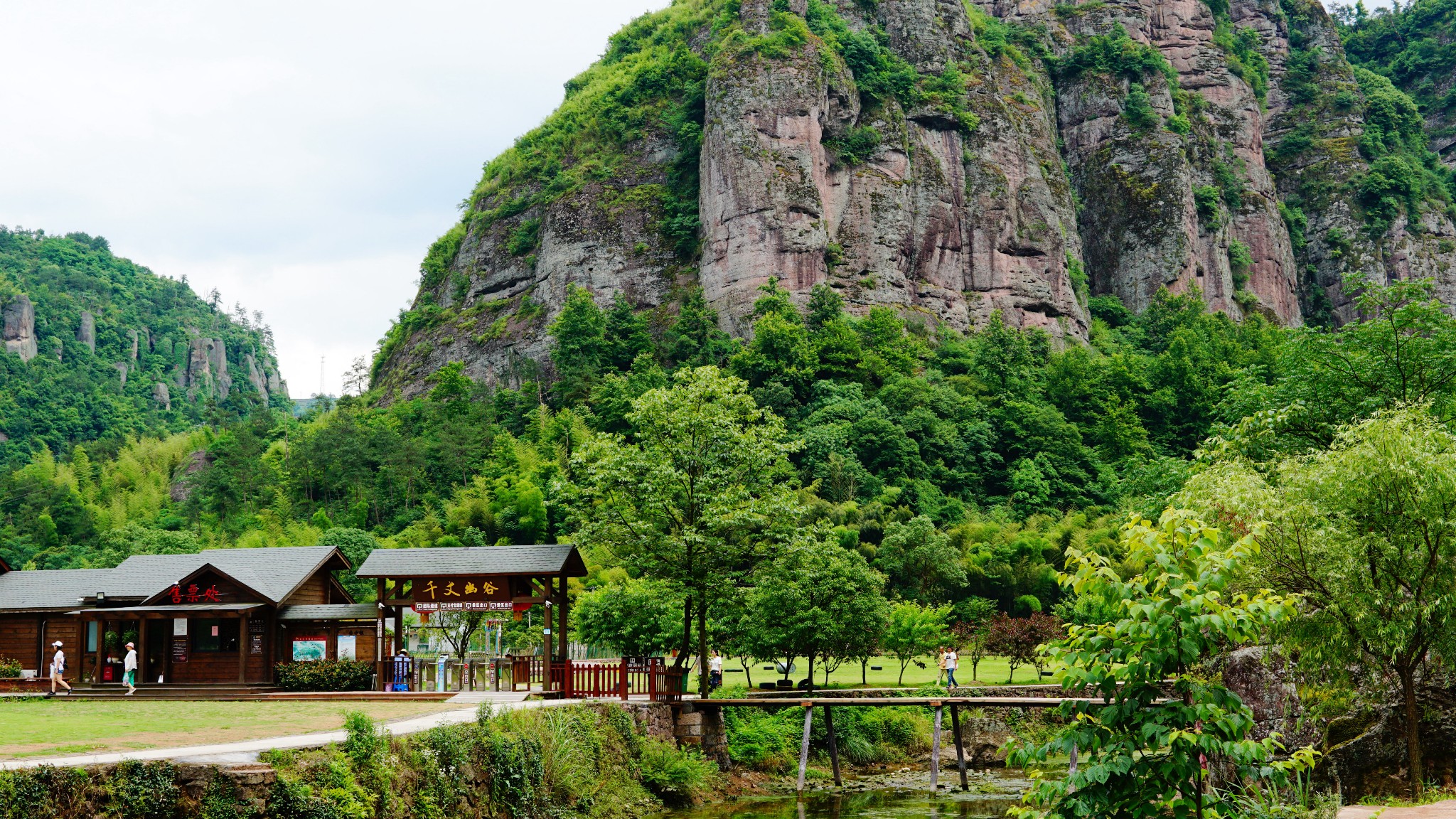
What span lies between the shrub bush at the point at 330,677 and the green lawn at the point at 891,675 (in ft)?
46.4

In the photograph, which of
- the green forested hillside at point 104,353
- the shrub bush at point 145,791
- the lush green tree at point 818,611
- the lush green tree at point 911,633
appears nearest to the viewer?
the shrub bush at point 145,791

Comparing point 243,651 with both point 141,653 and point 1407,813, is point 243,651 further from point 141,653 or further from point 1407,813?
point 1407,813

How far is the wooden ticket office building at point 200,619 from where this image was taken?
101 feet

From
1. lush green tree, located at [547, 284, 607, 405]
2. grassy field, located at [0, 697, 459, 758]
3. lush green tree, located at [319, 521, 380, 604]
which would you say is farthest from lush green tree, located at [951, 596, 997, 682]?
lush green tree, located at [547, 284, 607, 405]

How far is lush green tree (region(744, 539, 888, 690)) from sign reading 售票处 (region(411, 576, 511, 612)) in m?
8.35

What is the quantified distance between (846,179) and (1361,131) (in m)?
53.3

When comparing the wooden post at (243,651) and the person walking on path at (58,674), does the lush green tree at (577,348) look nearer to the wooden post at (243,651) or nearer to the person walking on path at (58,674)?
the wooden post at (243,651)

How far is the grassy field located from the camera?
17172 mm

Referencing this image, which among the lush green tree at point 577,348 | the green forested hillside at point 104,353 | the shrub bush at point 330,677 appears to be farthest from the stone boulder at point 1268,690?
the green forested hillside at point 104,353

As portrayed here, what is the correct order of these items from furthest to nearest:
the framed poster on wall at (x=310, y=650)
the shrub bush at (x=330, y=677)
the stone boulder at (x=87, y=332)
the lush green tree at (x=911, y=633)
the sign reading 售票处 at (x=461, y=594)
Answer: the stone boulder at (x=87, y=332), the lush green tree at (x=911, y=633), the framed poster on wall at (x=310, y=650), the shrub bush at (x=330, y=677), the sign reading 售票处 at (x=461, y=594)

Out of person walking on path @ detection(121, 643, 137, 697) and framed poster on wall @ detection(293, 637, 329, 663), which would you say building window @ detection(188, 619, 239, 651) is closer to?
person walking on path @ detection(121, 643, 137, 697)

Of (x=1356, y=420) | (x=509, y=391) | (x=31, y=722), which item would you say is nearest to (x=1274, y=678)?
(x=1356, y=420)

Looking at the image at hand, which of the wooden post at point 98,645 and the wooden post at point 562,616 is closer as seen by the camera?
the wooden post at point 562,616

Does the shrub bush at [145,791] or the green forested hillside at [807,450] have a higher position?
the green forested hillside at [807,450]
